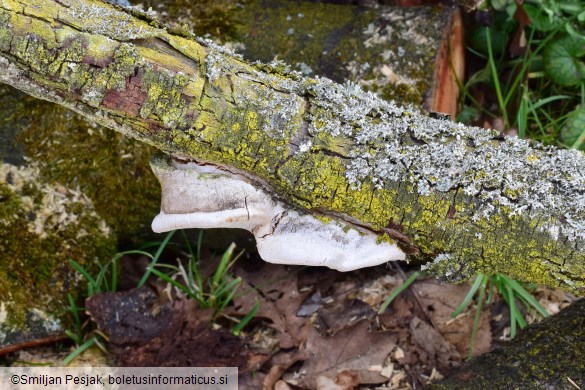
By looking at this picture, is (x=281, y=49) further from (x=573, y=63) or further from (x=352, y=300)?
(x=573, y=63)

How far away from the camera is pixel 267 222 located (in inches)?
57.0

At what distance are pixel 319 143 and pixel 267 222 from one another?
0.81 ft

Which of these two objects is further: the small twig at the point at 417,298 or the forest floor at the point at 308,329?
the small twig at the point at 417,298

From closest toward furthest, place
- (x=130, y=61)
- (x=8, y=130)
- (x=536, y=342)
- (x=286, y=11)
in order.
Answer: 1. (x=130, y=61)
2. (x=536, y=342)
3. (x=8, y=130)
4. (x=286, y=11)

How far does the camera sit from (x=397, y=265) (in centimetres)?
238

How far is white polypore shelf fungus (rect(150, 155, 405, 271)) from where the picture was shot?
55.2 inches

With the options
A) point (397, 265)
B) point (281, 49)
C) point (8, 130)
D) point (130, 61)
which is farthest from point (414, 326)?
point (8, 130)

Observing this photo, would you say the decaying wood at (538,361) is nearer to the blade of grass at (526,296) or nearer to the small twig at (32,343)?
the blade of grass at (526,296)

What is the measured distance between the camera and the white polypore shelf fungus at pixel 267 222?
140 cm

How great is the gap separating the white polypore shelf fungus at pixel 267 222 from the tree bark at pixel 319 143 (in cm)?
3

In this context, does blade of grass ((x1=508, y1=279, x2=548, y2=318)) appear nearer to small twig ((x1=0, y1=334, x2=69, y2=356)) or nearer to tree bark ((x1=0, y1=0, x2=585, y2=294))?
tree bark ((x1=0, y1=0, x2=585, y2=294))

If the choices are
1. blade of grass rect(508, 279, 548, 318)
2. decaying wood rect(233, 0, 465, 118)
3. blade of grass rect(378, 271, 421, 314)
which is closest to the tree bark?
decaying wood rect(233, 0, 465, 118)

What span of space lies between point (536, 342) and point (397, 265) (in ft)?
2.65

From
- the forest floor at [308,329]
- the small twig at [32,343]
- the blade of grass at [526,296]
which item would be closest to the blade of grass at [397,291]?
the forest floor at [308,329]
